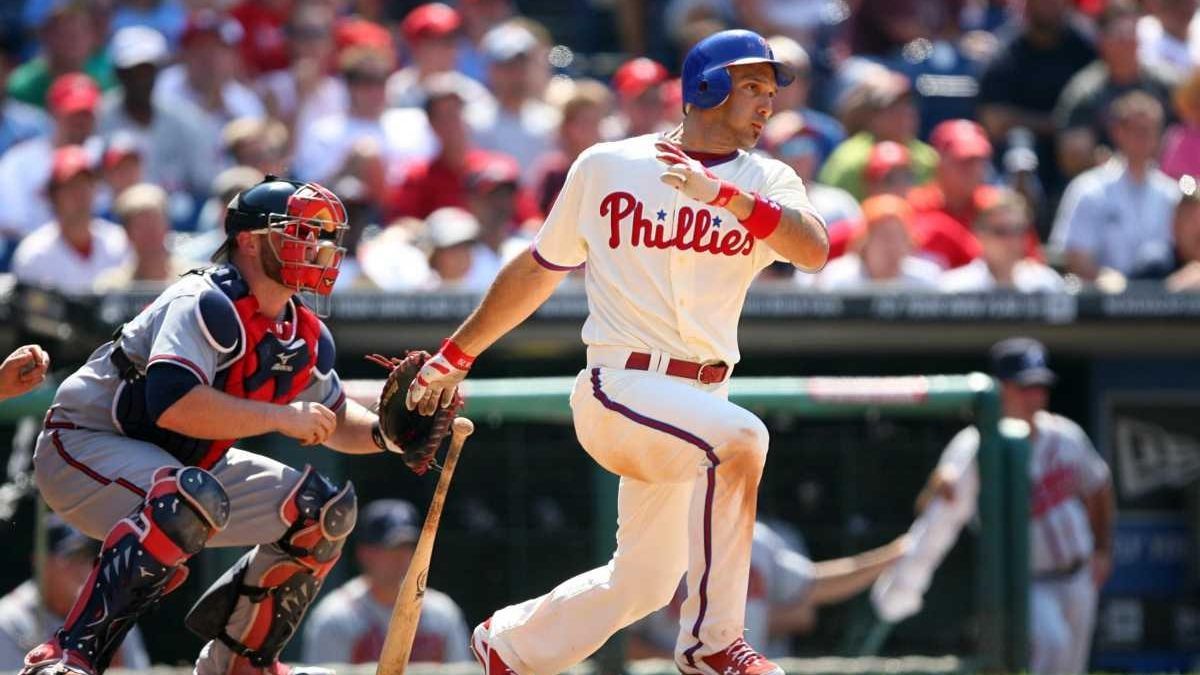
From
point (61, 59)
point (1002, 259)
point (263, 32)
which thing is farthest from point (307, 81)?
point (1002, 259)

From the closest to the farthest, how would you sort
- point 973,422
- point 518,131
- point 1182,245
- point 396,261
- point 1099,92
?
point 973,422
point 396,261
point 1182,245
point 518,131
point 1099,92

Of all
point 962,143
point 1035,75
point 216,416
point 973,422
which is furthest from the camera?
point 1035,75

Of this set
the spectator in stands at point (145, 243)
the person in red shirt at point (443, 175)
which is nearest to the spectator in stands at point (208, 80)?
the person in red shirt at point (443, 175)

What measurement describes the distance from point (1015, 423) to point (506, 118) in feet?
10.5

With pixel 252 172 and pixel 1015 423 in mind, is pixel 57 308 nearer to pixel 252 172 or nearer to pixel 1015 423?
pixel 252 172

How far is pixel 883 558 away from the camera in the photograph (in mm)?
7941

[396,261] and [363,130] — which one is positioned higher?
[363,130]

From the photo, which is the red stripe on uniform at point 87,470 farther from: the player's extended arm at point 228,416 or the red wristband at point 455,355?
the red wristband at point 455,355

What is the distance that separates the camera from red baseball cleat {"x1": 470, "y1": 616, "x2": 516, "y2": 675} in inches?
196

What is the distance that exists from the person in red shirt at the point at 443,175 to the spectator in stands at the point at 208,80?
1.03 metres

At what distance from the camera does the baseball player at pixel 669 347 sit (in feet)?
15.4

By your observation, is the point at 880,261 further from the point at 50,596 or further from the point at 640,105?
the point at 50,596

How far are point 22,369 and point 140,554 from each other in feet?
1.76

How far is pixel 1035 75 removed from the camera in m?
10.9
